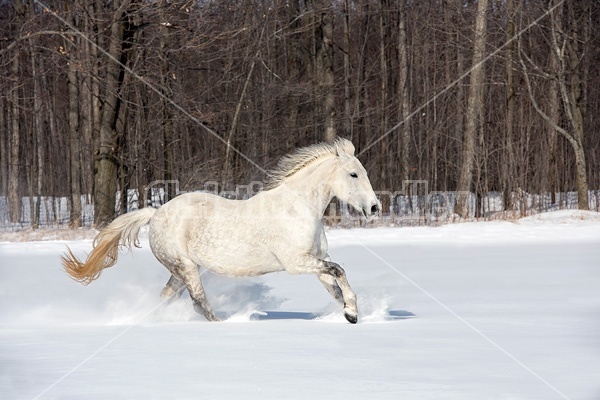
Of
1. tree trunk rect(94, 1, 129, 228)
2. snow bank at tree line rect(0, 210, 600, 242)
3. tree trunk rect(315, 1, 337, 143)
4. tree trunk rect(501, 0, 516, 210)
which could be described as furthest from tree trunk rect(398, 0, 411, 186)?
tree trunk rect(94, 1, 129, 228)

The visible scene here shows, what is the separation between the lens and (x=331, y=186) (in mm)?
7129

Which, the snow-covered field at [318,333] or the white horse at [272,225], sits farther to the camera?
the white horse at [272,225]

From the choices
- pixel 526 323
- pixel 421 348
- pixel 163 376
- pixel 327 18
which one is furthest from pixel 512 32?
pixel 163 376

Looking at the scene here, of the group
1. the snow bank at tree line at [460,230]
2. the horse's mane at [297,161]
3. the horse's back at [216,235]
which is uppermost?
the horse's mane at [297,161]

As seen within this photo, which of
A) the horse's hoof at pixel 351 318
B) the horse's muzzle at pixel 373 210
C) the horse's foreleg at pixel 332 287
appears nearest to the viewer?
the horse's hoof at pixel 351 318

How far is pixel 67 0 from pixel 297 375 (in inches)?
595

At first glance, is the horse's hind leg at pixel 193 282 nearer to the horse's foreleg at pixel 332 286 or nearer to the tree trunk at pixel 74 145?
the horse's foreleg at pixel 332 286

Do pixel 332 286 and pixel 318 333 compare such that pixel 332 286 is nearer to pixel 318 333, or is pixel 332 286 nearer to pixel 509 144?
pixel 318 333

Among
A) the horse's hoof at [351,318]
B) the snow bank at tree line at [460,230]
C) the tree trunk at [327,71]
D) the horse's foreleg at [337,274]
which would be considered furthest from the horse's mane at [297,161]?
the tree trunk at [327,71]

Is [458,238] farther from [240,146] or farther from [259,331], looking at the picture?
[259,331]

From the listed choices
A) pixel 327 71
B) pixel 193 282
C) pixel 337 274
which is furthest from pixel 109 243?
pixel 327 71

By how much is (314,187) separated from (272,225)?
22.3 inches

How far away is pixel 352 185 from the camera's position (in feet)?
22.8

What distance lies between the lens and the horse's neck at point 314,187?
7.06 metres
